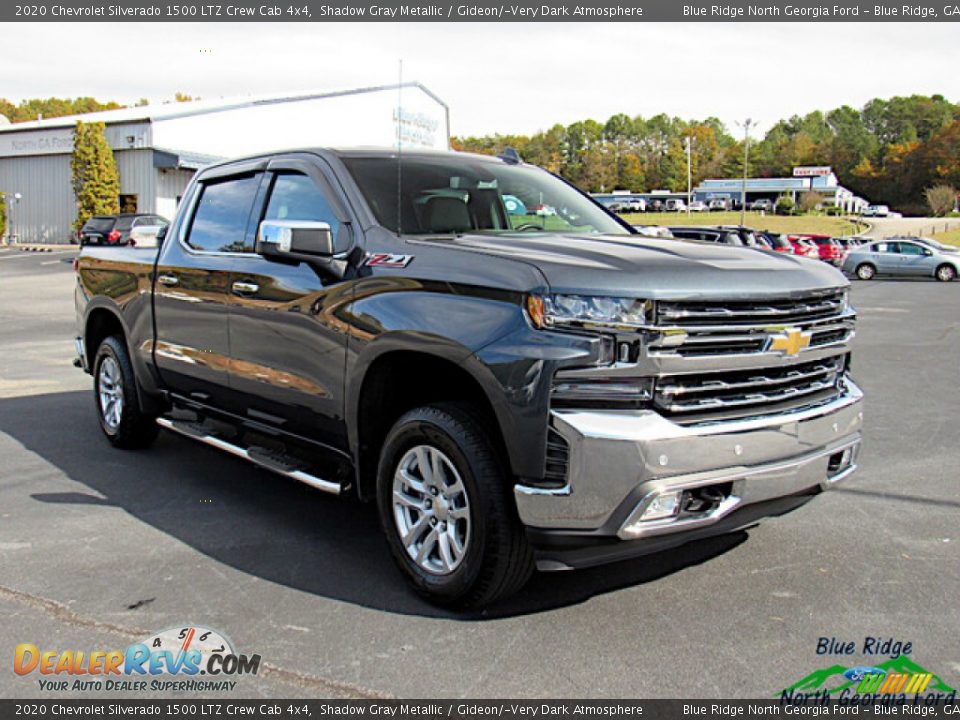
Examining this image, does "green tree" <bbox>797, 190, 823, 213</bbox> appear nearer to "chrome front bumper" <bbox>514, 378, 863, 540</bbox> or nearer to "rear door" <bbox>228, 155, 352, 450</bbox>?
"rear door" <bbox>228, 155, 352, 450</bbox>

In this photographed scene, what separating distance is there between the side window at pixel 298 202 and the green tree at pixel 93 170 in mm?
40784

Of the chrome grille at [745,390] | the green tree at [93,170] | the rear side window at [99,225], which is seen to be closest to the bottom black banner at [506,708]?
the chrome grille at [745,390]

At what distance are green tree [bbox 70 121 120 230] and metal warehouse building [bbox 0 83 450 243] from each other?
979 mm

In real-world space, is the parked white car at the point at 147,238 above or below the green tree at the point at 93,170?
below

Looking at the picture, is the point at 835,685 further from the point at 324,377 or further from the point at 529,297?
the point at 324,377

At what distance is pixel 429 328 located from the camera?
385cm

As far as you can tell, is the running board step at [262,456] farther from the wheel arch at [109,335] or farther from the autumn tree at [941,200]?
the autumn tree at [941,200]

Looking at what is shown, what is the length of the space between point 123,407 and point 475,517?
12.5 ft

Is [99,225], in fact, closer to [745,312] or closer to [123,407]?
[123,407]

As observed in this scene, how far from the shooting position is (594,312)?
345cm

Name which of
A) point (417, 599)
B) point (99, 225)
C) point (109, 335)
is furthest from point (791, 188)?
point (417, 599)

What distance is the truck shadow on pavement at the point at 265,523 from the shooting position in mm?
4176

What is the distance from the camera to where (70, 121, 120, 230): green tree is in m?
42.0

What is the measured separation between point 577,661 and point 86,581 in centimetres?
234
